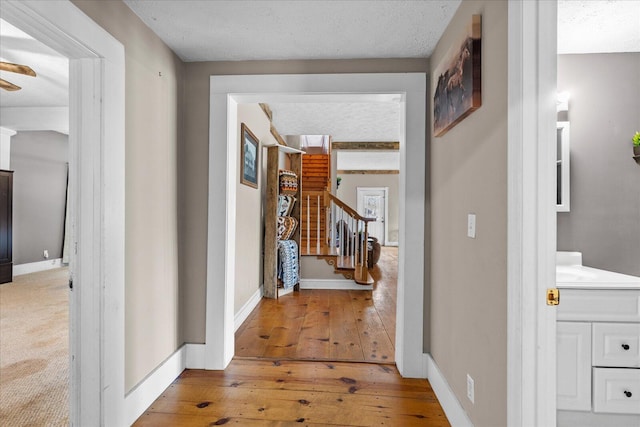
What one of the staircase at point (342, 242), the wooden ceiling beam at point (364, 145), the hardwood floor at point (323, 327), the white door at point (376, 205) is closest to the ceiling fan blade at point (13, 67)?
the hardwood floor at point (323, 327)

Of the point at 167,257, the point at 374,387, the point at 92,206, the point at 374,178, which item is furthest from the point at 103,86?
the point at 374,178

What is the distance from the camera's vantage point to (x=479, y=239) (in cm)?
156

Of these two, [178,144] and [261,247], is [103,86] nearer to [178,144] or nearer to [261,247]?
[178,144]

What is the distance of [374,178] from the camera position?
1152 cm

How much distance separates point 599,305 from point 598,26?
5.15ft

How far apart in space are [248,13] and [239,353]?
95.6 inches

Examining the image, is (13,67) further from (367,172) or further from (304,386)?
(367,172)

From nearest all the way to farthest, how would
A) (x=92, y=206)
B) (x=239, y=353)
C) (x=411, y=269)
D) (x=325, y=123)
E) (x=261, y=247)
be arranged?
(x=92, y=206) → (x=411, y=269) → (x=239, y=353) → (x=261, y=247) → (x=325, y=123)

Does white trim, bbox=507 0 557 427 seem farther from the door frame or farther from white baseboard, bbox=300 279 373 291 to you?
white baseboard, bbox=300 279 373 291

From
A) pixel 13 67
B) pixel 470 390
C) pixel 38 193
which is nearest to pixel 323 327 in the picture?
pixel 470 390

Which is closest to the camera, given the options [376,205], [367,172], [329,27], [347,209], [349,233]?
[329,27]

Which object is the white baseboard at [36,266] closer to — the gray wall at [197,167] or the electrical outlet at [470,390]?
the gray wall at [197,167]

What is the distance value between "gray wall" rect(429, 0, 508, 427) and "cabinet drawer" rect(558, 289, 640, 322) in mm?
495

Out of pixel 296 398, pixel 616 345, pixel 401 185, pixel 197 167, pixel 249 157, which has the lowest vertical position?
pixel 296 398
